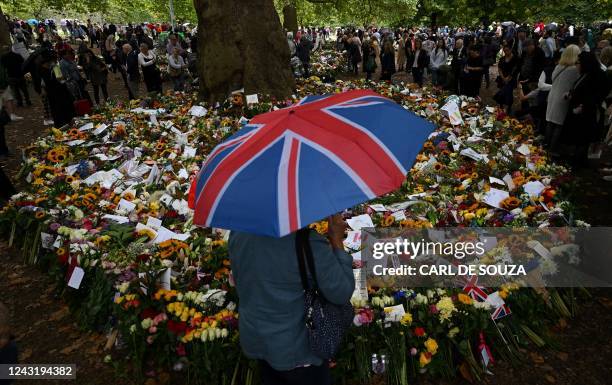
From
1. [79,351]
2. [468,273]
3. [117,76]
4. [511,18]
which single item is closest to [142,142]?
[79,351]

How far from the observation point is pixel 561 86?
6.71 metres

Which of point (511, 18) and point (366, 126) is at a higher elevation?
point (511, 18)

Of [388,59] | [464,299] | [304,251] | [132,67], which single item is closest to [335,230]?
[304,251]

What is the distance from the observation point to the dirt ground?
11.0 ft

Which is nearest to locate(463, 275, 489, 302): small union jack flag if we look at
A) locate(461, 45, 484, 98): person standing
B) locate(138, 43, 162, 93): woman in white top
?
locate(461, 45, 484, 98): person standing

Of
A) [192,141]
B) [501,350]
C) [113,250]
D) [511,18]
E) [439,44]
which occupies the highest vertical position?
[511,18]

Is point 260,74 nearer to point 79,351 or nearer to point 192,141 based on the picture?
point 192,141

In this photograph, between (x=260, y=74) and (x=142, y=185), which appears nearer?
(x=142, y=185)

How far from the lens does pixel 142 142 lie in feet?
24.4

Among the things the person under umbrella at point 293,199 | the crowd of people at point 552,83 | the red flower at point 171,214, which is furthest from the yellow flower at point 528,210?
the red flower at point 171,214

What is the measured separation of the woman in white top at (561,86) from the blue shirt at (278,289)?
6.23m

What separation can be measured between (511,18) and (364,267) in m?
35.4

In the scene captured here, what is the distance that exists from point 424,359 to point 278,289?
68.9 inches

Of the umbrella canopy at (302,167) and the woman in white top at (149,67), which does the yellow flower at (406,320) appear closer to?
the umbrella canopy at (302,167)
